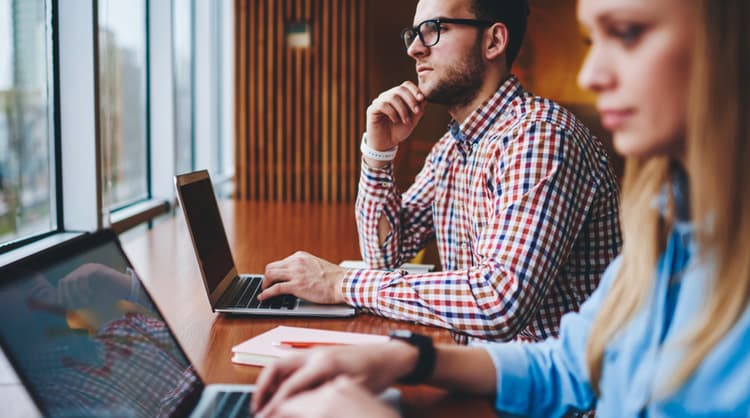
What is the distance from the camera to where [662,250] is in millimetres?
970

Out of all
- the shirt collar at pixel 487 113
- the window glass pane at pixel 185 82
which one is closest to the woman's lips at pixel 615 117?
the shirt collar at pixel 487 113

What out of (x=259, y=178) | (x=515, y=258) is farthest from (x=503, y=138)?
(x=259, y=178)

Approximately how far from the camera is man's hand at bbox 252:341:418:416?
906 mm

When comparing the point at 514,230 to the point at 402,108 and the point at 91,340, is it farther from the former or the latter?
the point at 91,340

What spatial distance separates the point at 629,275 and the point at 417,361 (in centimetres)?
33

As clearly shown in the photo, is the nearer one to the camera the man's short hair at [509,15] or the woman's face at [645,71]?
the woman's face at [645,71]

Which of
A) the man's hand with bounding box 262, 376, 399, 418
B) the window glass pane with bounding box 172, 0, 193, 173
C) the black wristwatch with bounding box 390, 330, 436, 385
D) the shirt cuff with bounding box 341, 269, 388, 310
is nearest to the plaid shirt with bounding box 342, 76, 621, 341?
the shirt cuff with bounding box 341, 269, 388, 310

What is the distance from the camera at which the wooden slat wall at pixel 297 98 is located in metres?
5.66

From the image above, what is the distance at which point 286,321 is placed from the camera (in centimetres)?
157

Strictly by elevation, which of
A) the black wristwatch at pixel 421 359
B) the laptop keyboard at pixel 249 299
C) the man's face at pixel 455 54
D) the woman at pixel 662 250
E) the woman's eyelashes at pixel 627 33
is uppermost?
the man's face at pixel 455 54

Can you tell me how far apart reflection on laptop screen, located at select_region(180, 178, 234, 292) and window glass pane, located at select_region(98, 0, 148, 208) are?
1099 mm

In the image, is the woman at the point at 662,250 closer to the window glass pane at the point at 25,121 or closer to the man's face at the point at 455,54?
the man's face at the point at 455,54

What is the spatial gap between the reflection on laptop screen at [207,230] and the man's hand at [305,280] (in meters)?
0.14

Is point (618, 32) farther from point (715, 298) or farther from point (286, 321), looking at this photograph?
point (286, 321)
